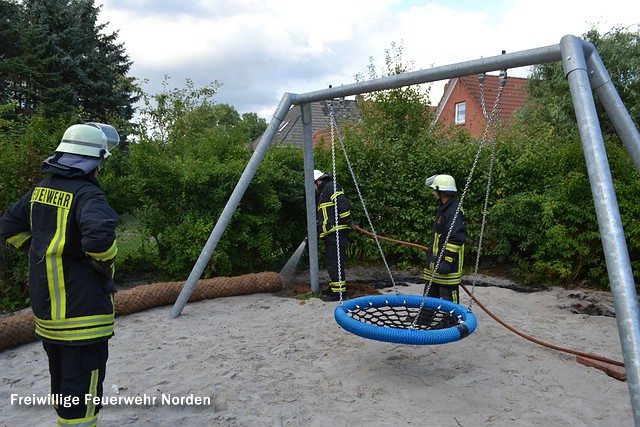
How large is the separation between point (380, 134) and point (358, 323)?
6.69 metres

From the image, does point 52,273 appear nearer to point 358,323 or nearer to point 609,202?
point 358,323

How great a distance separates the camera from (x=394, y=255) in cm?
877

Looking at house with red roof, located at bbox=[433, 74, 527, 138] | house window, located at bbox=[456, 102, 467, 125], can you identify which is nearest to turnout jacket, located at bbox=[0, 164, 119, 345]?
house with red roof, located at bbox=[433, 74, 527, 138]

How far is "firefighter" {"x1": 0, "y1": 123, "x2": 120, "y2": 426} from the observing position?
96.3 inches

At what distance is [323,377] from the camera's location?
12.5 feet

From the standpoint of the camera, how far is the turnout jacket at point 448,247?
4.54 m

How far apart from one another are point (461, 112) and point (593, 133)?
68.8ft

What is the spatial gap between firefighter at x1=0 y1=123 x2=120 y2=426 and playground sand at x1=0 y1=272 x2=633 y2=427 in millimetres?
714

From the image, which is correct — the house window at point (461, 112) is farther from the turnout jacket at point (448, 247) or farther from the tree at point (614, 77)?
the turnout jacket at point (448, 247)

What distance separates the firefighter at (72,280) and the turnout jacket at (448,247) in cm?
297

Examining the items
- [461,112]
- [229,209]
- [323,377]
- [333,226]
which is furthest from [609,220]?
[461,112]

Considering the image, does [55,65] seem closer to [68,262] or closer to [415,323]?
[68,262]

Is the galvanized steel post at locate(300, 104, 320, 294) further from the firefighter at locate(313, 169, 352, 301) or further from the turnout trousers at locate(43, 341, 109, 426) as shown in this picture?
the turnout trousers at locate(43, 341, 109, 426)

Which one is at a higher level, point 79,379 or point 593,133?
point 593,133
